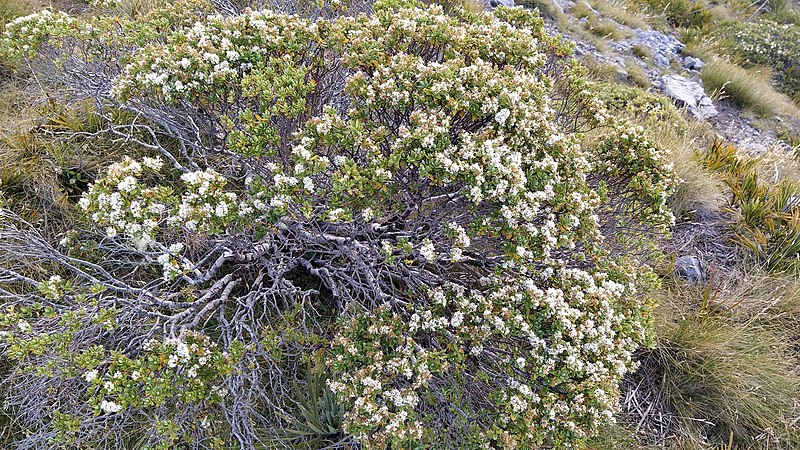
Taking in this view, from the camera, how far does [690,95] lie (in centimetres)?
855

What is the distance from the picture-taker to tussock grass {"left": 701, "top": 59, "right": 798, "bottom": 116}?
357 inches

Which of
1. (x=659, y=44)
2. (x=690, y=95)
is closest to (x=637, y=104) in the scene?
(x=690, y=95)

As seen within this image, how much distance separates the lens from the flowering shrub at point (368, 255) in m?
2.56

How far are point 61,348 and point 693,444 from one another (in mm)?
4481

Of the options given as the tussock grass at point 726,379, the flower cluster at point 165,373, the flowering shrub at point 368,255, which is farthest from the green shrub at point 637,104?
the flower cluster at point 165,373

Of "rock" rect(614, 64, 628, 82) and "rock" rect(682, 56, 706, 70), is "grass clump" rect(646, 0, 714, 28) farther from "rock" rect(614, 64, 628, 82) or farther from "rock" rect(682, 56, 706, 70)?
"rock" rect(614, 64, 628, 82)

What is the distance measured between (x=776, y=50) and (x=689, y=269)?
10.5 metres

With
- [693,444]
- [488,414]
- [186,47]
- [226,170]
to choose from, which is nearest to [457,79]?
[186,47]

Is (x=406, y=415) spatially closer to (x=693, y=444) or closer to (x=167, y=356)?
(x=167, y=356)

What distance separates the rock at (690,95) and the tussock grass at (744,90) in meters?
0.45

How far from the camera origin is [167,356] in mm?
2555

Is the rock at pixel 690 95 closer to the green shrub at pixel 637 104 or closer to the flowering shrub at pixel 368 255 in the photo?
the green shrub at pixel 637 104

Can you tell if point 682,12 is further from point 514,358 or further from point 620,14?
point 514,358

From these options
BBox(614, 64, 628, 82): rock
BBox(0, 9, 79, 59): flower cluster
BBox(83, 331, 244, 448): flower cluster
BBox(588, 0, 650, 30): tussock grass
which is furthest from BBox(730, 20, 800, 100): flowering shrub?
BBox(0, 9, 79, 59): flower cluster
